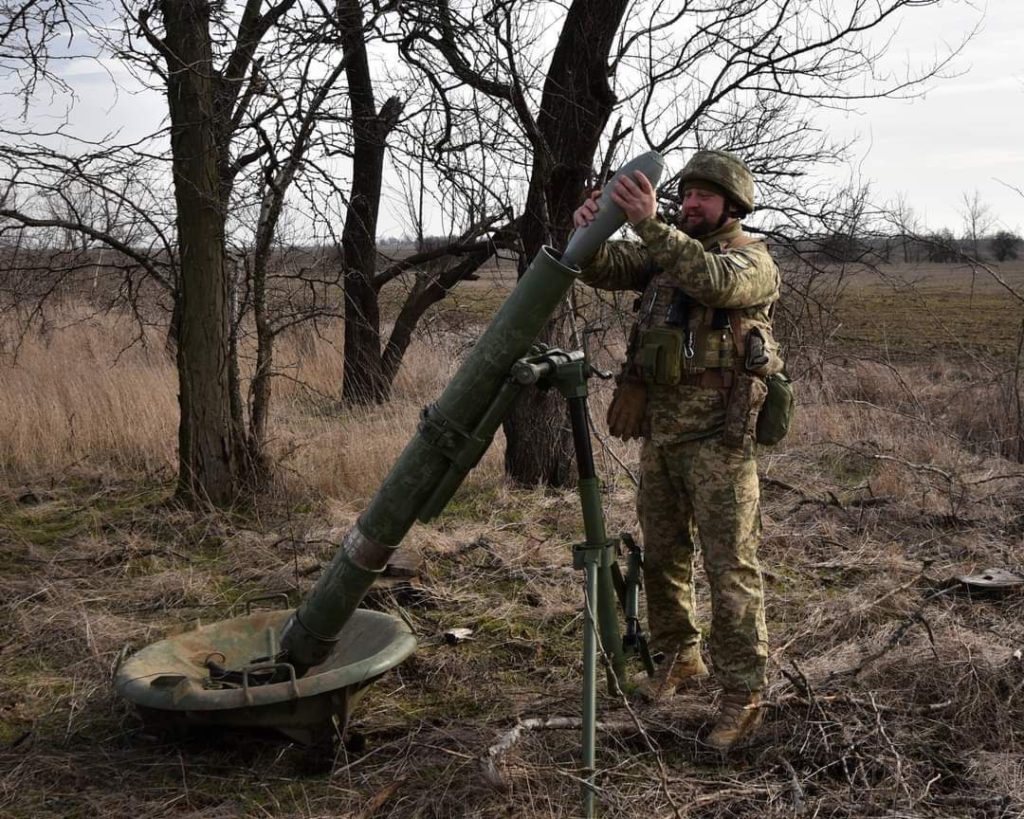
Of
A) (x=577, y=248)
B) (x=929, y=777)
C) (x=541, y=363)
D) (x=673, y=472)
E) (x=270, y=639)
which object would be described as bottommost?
(x=929, y=777)

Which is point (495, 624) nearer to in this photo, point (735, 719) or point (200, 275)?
point (735, 719)

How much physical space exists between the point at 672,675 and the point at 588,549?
1.15 metres

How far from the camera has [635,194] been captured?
3.19 metres

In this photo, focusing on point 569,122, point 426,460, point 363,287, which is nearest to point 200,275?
point 569,122

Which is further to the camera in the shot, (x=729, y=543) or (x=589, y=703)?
(x=729, y=543)

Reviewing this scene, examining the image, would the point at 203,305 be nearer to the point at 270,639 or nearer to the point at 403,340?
the point at 270,639

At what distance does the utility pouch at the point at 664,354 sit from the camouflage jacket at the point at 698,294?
0.05 metres

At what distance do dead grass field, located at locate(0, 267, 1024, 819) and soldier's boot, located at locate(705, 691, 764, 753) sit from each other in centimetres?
6

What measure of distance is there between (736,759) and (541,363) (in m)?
1.62

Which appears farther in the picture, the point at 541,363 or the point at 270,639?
the point at 270,639

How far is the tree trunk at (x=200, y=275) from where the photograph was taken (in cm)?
643

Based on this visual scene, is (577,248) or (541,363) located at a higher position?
(577,248)

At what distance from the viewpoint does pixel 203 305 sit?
6617mm

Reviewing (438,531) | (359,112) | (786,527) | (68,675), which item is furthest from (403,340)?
(68,675)
